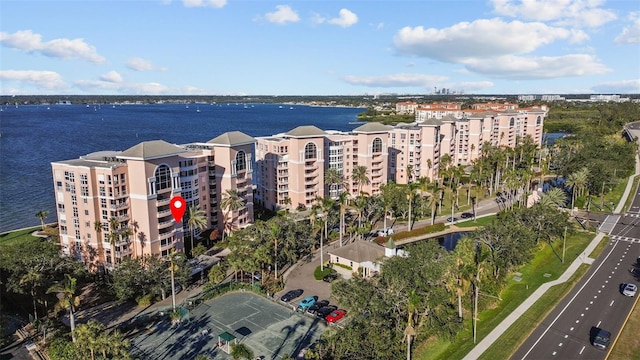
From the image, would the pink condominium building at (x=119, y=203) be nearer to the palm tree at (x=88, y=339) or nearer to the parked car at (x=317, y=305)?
the parked car at (x=317, y=305)

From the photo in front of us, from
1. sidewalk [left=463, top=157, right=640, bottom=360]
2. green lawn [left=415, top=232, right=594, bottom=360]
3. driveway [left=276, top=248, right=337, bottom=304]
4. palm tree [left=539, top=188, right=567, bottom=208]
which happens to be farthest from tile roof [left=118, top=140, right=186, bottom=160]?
palm tree [left=539, top=188, right=567, bottom=208]

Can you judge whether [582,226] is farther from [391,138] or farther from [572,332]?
[391,138]

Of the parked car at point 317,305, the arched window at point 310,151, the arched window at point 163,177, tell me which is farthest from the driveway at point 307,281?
the arched window at point 310,151

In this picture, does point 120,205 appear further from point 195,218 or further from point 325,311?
point 325,311

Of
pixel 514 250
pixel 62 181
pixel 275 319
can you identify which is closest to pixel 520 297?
pixel 514 250

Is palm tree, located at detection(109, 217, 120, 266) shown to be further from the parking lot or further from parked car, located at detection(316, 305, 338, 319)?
parked car, located at detection(316, 305, 338, 319)

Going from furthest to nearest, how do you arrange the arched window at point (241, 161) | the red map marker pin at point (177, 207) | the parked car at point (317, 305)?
the arched window at point (241, 161) < the red map marker pin at point (177, 207) < the parked car at point (317, 305)
